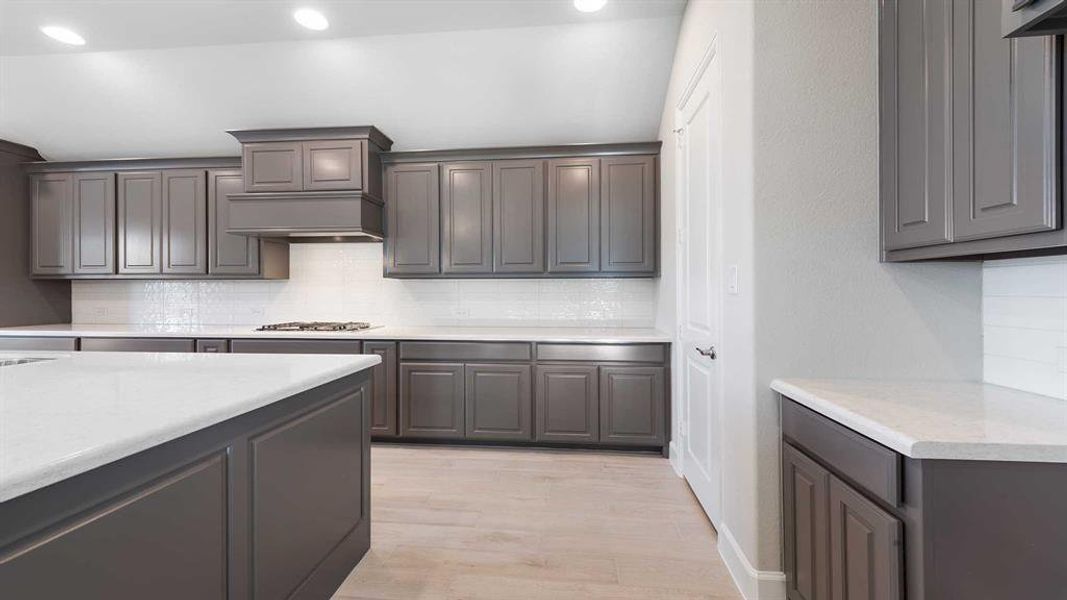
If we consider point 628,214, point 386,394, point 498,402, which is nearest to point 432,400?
point 386,394

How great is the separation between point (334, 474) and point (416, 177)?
2725 mm

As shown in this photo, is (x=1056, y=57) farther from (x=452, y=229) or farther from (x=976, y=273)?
(x=452, y=229)

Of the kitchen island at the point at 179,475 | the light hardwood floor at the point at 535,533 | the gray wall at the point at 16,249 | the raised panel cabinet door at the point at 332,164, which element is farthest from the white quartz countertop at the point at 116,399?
the gray wall at the point at 16,249

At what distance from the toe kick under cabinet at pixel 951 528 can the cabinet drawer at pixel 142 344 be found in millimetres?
4452

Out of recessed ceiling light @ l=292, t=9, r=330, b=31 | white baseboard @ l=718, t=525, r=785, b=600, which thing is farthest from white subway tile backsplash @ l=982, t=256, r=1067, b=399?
recessed ceiling light @ l=292, t=9, r=330, b=31

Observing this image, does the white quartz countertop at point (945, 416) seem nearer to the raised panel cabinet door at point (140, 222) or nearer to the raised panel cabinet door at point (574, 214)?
the raised panel cabinet door at point (574, 214)

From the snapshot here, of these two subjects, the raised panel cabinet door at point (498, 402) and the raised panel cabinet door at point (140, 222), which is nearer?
the raised panel cabinet door at point (498, 402)

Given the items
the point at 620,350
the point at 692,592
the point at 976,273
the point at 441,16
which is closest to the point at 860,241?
the point at 976,273

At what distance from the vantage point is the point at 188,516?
1098mm

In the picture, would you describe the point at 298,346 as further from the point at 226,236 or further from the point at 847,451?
the point at 847,451

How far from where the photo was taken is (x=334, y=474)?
5.86 feet

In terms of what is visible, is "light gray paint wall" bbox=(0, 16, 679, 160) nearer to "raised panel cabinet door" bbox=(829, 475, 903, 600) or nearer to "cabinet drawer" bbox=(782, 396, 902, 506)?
"cabinet drawer" bbox=(782, 396, 902, 506)

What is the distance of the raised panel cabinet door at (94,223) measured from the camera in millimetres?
4055

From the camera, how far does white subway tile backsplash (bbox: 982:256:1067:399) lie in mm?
1352
